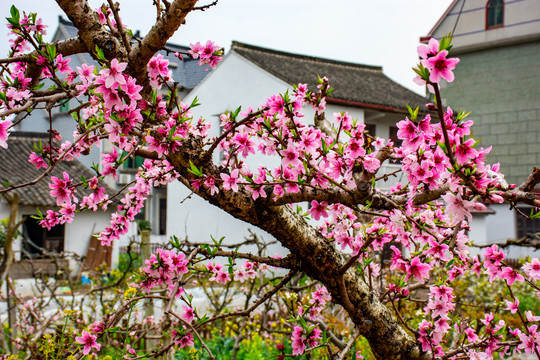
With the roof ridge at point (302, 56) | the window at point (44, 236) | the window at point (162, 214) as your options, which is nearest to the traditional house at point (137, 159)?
the window at point (162, 214)

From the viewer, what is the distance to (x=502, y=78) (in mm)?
13805

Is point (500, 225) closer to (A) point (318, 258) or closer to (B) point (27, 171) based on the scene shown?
(A) point (318, 258)

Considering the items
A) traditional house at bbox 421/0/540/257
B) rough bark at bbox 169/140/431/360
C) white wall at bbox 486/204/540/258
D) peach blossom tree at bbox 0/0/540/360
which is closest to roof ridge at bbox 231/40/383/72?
traditional house at bbox 421/0/540/257

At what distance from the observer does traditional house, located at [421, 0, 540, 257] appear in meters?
13.2

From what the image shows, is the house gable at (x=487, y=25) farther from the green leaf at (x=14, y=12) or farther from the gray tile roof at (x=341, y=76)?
the green leaf at (x=14, y=12)

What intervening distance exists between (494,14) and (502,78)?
1.90 metres

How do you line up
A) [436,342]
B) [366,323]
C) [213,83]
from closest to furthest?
1. [366,323]
2. [436,342]
3. [213,83]

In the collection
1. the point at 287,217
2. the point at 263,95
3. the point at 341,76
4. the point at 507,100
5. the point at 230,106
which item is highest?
the point at 341,76

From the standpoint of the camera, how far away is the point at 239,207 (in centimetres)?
218

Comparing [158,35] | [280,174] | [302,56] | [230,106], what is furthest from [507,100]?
[158,35]

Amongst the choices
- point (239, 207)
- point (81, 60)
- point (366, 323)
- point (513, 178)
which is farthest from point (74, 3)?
point (81, 60)

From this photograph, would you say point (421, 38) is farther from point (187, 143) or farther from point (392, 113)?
point (187, 143)

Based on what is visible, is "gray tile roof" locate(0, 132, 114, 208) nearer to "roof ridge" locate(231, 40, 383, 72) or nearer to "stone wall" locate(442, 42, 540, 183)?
"roof ridge" locate(231, 40, 383, 72)

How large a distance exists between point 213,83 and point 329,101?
16.2 ft
